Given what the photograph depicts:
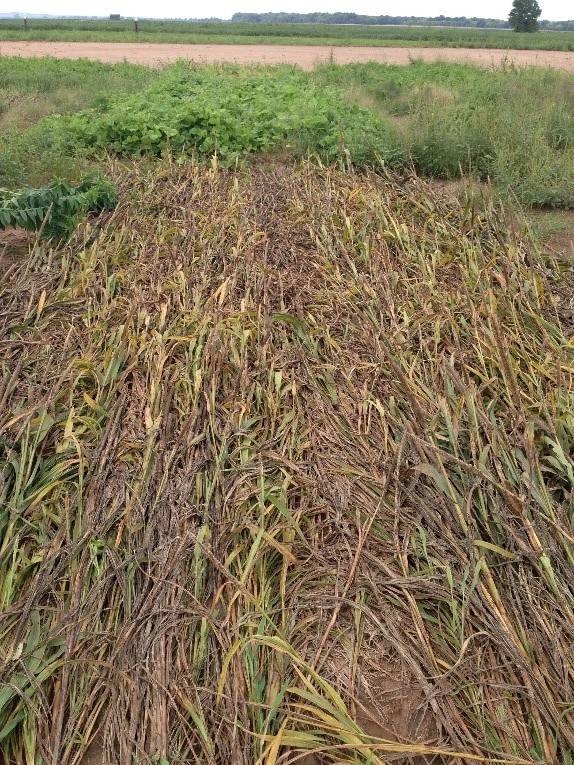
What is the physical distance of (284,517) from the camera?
2.24m

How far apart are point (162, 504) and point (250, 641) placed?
65 centimetres

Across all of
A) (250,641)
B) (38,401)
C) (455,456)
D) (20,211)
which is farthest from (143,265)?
(250,641)

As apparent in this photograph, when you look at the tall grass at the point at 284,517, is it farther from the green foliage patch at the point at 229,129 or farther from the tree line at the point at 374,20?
the tree line at the point at 374,20

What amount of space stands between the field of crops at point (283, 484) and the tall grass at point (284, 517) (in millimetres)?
11

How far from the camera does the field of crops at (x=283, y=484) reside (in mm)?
1690

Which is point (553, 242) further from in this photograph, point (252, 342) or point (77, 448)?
point (77, 448)

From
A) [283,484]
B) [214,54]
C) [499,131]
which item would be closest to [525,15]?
[214,54]

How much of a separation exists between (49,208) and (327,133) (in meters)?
3.51

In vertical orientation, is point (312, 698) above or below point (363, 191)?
below

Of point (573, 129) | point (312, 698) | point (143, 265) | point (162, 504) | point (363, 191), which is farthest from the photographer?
point (573, 129)

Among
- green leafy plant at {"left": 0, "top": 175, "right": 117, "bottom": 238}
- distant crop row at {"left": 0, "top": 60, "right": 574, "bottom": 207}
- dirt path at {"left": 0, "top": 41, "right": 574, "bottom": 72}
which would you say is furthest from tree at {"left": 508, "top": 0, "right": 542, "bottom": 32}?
green leafy plant at {"left": 0, "top": 175, "right": 117, "bottom": 238}

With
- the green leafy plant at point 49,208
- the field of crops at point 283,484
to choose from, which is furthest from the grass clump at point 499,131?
the green leafy plant at point 49,208

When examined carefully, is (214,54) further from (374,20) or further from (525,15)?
(374,20)

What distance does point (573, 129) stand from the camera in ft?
22.5
